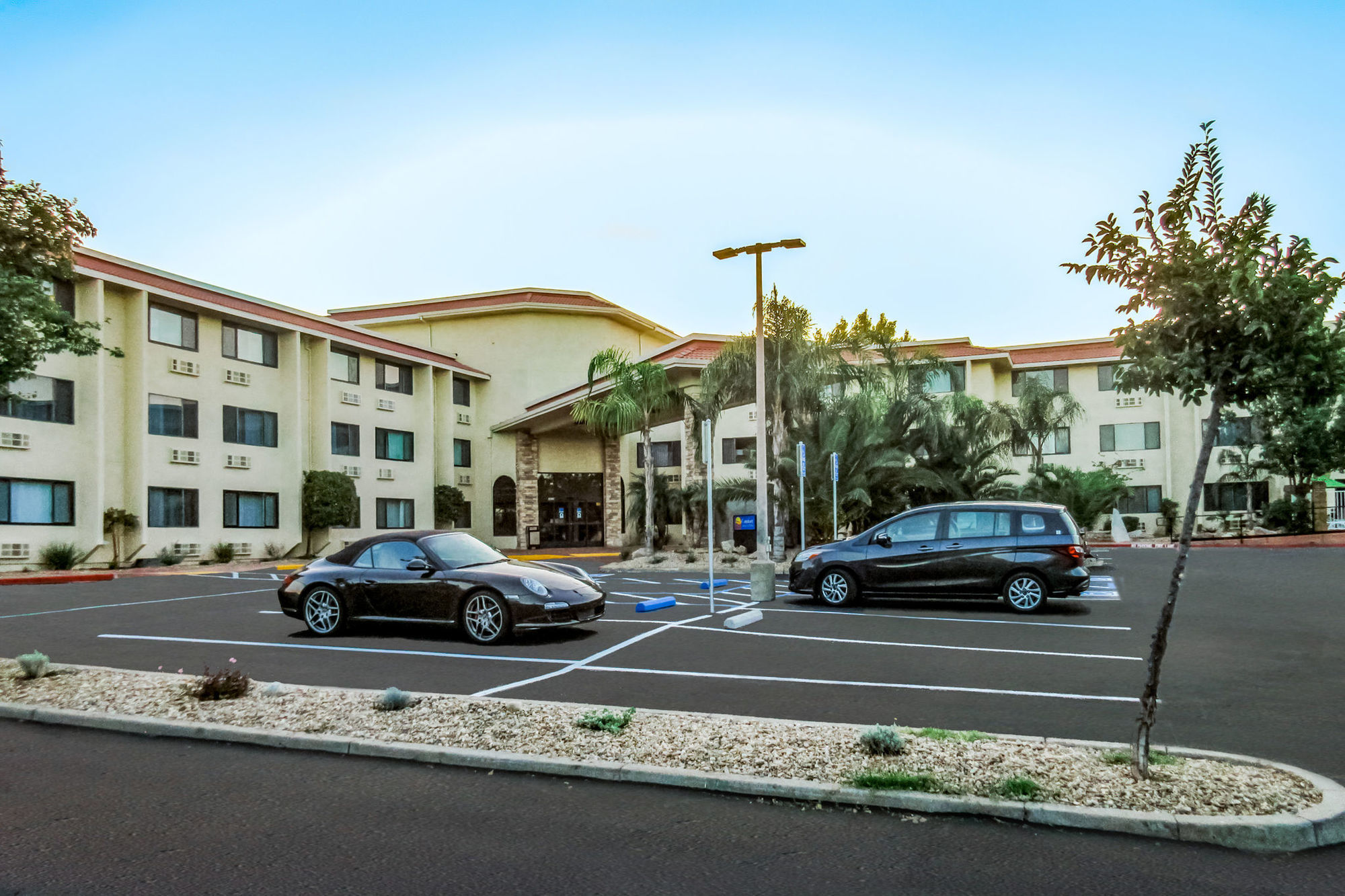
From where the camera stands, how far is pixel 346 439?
1492 inches

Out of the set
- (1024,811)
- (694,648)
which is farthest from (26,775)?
(694,648)

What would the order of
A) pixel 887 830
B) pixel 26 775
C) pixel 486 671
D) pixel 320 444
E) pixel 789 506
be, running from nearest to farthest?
1. pixel 887 830
2. pixel 26 775
3. pixel 486 671
4. pixel 789 506
5. pixel 320 444

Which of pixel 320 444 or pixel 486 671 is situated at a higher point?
pixel 320 444

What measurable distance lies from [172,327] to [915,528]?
80.3 feet

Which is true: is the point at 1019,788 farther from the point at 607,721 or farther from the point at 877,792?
the point at 607,721

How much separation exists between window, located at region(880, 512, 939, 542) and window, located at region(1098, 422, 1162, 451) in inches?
1372

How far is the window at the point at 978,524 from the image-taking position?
50.1 feet

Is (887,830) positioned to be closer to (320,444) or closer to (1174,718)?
(1174,718)

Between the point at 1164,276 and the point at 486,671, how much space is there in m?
6.94

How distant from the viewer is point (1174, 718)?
7.69 meters

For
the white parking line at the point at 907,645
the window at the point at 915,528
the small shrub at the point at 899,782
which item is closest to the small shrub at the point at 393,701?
the small shrub at the point at 899,782

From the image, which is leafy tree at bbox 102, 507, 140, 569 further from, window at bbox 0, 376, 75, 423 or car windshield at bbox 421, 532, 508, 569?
car windshield at bbox 421, 532, 508, 569

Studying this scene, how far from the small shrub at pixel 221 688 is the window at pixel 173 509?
23523 millimetres

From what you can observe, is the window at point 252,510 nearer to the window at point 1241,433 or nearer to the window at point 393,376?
the window at point 393,376
